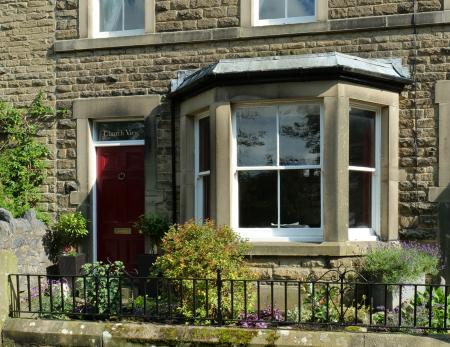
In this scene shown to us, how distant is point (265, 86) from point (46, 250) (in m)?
4.25

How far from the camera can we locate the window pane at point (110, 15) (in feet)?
31.2

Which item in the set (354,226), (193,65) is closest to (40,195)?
(193,65)

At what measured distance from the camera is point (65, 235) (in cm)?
906

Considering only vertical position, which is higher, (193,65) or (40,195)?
(193,65)

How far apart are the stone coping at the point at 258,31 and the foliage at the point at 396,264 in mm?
3158

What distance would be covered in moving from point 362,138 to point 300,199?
1240mm

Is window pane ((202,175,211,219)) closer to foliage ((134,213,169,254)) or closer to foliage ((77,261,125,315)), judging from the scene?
foliage ((134,213,169,254))

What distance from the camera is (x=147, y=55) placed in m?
9.12

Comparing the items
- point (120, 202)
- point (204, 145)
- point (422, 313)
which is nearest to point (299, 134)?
point (204, 145)

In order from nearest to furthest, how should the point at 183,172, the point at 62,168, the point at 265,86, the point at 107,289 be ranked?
the point at 107,289, the point at 265,86, the point at 183,172, the point at 62,168

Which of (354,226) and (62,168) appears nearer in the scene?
(354,226)

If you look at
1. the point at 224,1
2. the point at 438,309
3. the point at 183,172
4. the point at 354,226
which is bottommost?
the point at 438,309

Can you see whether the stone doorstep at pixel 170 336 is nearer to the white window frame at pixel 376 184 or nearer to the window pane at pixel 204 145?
the white window frame at pixel 376 184

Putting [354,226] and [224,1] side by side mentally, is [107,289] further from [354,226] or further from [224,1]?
[224,1]
